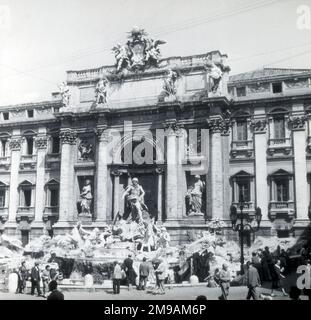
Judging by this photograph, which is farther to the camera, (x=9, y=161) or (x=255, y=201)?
(x=9, y=161)

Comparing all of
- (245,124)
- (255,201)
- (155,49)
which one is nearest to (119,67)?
(155,49)

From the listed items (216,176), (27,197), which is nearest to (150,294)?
(216,176)

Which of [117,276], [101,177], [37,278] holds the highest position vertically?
[101,177]

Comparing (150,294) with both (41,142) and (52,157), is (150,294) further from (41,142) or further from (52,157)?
(41,142)

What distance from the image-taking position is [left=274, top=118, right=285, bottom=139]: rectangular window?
2713 centimetres

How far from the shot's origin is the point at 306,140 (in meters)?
26.5

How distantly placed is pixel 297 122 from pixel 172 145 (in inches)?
275

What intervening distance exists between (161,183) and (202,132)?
3.76 m

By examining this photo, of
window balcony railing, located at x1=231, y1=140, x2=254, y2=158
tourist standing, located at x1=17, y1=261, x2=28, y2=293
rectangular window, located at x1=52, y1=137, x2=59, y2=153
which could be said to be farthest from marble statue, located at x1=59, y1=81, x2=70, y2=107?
tourist standing, located at x1=17, y1=261, x2=28, y2=293

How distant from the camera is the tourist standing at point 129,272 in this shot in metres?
19.9

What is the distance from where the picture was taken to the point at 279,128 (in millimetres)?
27297

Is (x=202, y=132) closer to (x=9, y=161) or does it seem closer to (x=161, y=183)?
(x=161, y=183)

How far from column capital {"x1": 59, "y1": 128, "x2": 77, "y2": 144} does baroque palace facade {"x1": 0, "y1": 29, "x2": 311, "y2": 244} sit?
0.06m
